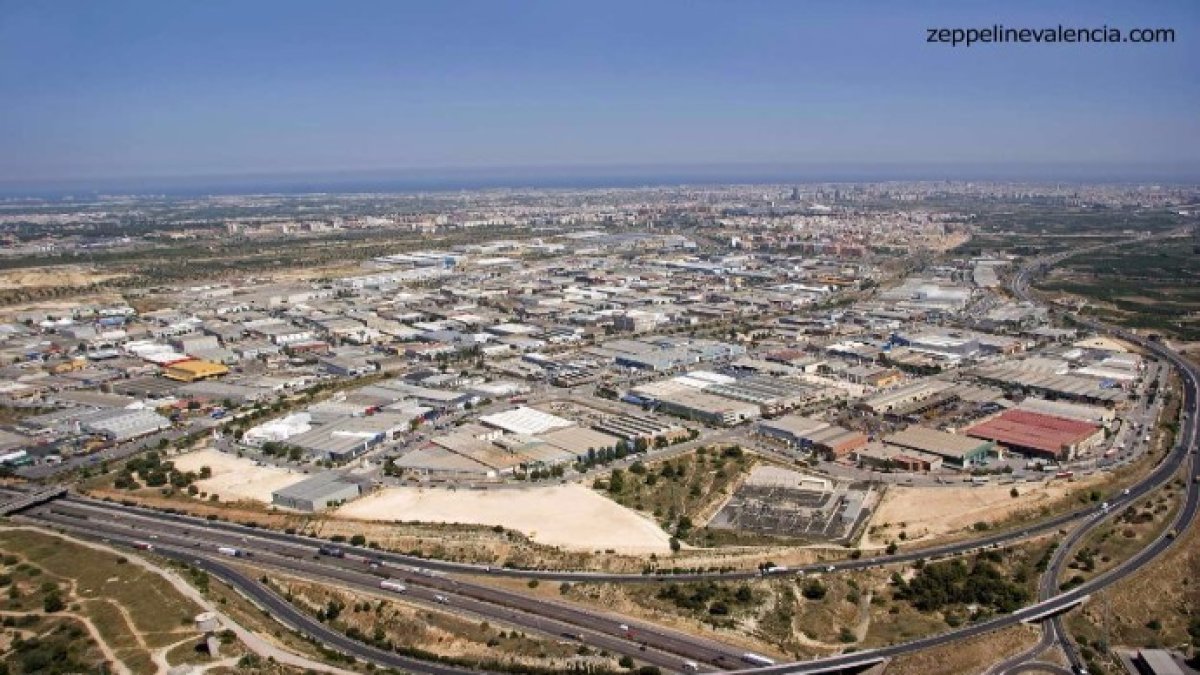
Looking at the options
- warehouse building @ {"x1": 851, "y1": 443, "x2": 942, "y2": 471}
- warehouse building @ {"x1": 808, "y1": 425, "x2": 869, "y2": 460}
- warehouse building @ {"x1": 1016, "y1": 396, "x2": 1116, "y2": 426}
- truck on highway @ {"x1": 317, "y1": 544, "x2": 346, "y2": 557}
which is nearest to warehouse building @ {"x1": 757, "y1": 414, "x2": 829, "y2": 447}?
warehouse building @ {"x1": 808, "y1": 425, "x2": 869, "y2": 460}

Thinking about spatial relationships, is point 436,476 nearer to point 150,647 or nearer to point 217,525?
point 217,525

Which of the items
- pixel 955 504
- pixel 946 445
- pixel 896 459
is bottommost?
pixel 955 504

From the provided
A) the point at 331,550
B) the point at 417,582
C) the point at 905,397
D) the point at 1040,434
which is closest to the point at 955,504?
the point at 1040,434

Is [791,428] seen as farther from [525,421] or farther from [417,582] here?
[417,582]

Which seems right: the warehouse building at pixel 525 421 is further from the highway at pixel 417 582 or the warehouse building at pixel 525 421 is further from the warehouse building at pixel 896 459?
the warehouse building at pixel 896 459

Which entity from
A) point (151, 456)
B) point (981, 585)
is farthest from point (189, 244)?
point (981, 585)
